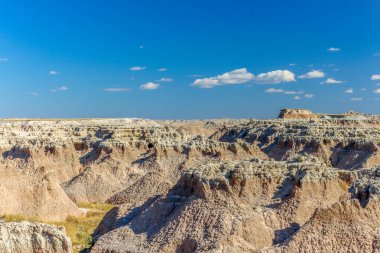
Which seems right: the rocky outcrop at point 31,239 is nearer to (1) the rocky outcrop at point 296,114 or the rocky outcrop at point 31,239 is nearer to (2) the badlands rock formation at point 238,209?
(2) the badlands rock formation at point 238,209

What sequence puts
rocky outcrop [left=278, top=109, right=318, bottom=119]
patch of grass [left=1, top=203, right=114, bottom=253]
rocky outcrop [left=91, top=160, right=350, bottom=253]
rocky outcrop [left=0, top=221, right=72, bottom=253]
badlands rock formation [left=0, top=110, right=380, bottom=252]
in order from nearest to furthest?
badlands rock formation [left=0, top=110, right=380, bottom=252]
rocky outcrop [left=91, top=160, right=350, bottom=253]
rocky outcrop [left=0, top=221, right=72, bottom=253]
patch of grass [left=1, top=203, right=114, bottom=253]
rocky outcrop [left=278, top=109, right=318, bottom=119]

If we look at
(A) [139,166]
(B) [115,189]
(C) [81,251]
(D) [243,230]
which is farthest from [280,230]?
(A) [139,166]

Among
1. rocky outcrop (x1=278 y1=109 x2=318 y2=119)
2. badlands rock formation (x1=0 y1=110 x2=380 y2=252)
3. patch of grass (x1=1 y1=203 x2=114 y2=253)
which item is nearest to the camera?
badlands rock formation (x1=0 y1=110 x2=380 y2=252)

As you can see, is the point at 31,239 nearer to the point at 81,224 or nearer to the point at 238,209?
the point at 238,209

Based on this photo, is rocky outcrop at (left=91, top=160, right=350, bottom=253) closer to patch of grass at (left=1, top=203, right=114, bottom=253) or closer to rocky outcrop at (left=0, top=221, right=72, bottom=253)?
rocky outcrop at (left=0, top=221, right=72, bottom=253)

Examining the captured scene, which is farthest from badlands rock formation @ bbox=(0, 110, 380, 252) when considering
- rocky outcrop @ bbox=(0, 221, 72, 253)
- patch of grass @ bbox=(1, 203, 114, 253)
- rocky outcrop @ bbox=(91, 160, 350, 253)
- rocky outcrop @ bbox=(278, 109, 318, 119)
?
rocky outcrop @ bbox=(278, 109, 318, 119)

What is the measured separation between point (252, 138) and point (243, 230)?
48805 millimetres

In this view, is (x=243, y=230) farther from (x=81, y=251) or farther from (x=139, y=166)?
(x=139, y=166)

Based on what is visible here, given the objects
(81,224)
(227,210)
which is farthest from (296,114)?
(227,210)

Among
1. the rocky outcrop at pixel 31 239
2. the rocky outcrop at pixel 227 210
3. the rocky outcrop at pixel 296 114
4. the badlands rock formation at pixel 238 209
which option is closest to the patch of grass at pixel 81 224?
the badlands rock formation at pixel 238 209

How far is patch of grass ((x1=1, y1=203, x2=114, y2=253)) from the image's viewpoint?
23.4 meters

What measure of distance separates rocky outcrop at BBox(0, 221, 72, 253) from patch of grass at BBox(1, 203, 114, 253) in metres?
4.00

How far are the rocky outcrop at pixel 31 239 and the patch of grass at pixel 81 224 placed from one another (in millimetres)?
4000

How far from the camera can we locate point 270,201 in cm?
1936
